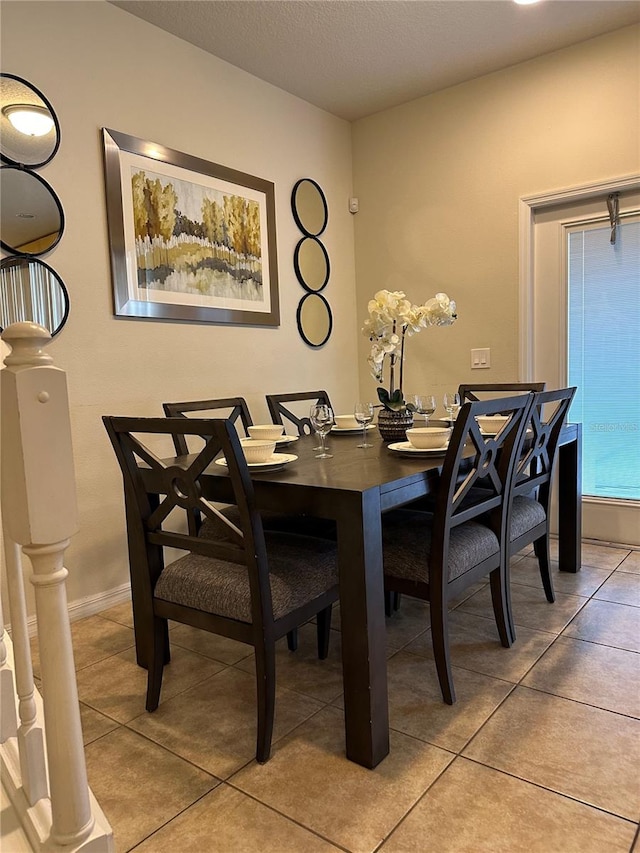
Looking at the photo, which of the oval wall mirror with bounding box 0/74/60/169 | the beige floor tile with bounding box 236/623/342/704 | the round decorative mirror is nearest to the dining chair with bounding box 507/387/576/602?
the beige floor tile with bounding box 236/623/342/704

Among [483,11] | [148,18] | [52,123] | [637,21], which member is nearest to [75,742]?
[52,123]

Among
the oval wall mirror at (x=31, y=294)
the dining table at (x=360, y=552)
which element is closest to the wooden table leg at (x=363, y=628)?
the dining table at (x=360, y=552)

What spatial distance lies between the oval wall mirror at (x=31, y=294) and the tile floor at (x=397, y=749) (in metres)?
1.28

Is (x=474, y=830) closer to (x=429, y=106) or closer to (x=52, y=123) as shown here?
(x=52, y=123)

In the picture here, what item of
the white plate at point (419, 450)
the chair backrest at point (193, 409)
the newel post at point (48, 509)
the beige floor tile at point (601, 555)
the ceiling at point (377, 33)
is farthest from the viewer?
the beige floor tile at point (601, 555)

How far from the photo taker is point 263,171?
3.37 m

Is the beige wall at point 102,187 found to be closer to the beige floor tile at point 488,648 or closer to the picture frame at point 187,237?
the picture frame at point 187,237

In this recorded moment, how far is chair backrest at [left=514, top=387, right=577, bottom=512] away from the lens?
7.02 feet

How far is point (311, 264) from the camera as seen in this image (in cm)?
372

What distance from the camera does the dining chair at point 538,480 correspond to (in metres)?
2.14

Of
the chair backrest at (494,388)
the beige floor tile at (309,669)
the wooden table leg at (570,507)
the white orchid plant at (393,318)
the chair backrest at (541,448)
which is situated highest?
the white orchid plant at (393,318)

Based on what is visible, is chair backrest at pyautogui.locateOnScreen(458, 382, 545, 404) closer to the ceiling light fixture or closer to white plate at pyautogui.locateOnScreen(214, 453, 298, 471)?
white plate at pyautogui.locateOnScreen(214, 453, 298, 471)

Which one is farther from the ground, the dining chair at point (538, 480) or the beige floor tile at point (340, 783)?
the dining chair at point (538, 480)

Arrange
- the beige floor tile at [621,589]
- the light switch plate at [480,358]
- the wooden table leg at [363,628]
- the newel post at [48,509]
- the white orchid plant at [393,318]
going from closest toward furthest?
the newel post at [48,509], the wooden table leg at [363,628], the white orchid plant at [393,318], the beige floor tile at [621,589], the light switch plate at [480,358]
